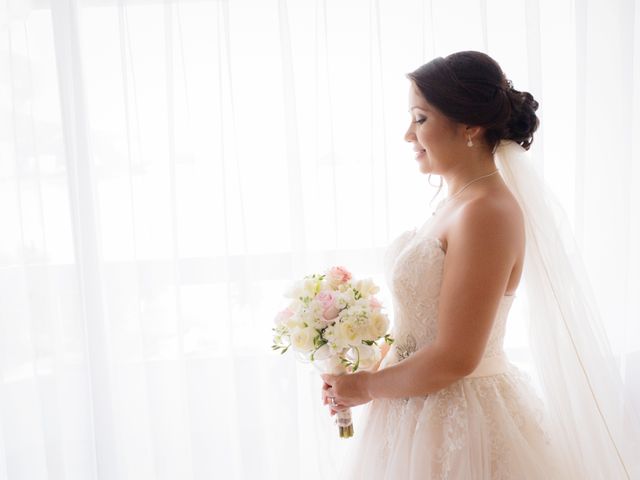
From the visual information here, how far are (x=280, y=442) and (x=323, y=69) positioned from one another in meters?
1.52

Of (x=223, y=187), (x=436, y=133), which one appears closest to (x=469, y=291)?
(x=436, y=133)

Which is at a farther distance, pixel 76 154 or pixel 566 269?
pixel 76 154

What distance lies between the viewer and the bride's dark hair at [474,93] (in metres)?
1.55

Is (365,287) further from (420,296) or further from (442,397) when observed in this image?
(442,397)

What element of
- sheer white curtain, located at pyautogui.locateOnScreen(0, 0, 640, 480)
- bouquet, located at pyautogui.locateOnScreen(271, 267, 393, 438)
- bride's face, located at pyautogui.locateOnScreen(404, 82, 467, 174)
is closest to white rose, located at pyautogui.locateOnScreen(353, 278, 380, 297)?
bouquet, located at pyautogui.locateOnScreen(271, 267, 393, 438)

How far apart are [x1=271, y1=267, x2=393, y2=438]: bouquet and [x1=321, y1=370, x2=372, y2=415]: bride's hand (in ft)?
0.08

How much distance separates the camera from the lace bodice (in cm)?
154

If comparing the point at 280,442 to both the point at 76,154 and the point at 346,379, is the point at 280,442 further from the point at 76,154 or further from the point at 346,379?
the point at 76,154

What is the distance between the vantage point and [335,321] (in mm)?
1517

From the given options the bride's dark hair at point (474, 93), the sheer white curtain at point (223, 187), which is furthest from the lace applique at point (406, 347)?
the sheer white curtain at point (223, 187)

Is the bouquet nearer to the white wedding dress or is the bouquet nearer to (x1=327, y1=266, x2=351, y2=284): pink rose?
(x1=327, y1=266, x2=351, y2=284): pink rose

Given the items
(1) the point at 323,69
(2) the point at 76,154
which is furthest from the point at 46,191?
(1) the point at 323,69

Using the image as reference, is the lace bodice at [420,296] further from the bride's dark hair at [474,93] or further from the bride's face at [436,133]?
the bride's dark hair at [474,93]

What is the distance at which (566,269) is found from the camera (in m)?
1.59
